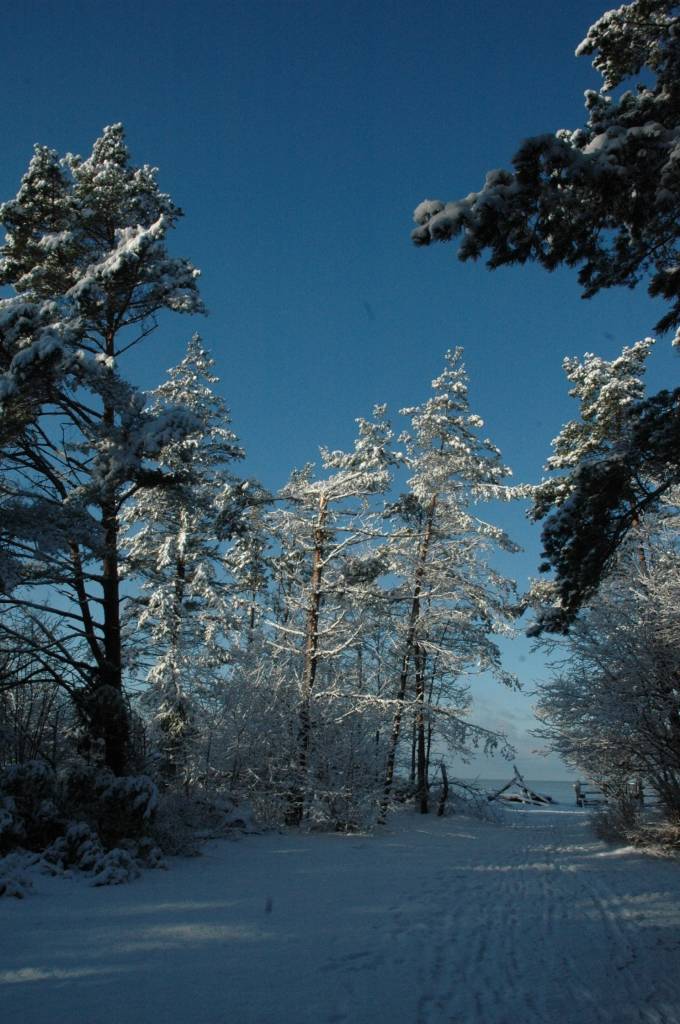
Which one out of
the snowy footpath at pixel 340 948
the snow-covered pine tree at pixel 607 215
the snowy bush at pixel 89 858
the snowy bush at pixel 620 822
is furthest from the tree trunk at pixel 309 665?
the snow-covered pine tree at pixel 607 215

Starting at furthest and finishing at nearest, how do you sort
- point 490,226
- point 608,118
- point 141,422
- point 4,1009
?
point 141,422, point 608,118, point 490,226, point 4,1009

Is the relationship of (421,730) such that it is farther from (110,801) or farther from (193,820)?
(110,801)

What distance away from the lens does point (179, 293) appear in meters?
12.9

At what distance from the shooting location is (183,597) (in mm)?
20188

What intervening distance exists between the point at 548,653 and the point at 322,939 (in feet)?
42.2

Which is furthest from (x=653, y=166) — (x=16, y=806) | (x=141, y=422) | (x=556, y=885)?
(x=16, y=806)

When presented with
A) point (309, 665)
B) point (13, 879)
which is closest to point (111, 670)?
point (13, 879)

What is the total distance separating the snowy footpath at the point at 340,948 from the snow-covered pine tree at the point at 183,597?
708cm

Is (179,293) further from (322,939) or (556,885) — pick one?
(556,885)

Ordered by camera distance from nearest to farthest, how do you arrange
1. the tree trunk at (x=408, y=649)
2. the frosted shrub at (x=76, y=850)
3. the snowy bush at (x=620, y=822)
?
the frosted shrub at (x=76, y=850) → the snowy bush at (x=620, y=822) → the tree trunk at (x=408, y=649)

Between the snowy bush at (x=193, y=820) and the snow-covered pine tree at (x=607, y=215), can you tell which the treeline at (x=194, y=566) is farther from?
the snow-covered pine tree at (x=607, y=215)

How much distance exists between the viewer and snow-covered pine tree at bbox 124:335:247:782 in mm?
17547

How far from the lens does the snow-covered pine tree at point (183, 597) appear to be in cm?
1755

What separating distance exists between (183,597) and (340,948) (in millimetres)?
14890
